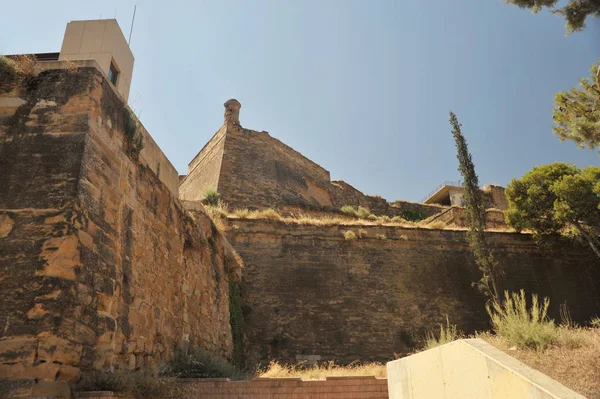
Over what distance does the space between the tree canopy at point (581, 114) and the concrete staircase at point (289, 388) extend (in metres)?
7.34

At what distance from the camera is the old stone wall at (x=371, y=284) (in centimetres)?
1461

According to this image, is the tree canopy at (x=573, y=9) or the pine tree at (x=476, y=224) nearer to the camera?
the tree canopy at (x=573, y=9)

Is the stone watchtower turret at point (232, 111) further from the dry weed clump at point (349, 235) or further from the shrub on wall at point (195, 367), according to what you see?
the shrub on wall at point (195, 367)

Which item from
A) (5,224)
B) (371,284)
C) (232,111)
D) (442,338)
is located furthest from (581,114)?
(232,111)

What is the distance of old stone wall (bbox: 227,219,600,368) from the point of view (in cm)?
1461

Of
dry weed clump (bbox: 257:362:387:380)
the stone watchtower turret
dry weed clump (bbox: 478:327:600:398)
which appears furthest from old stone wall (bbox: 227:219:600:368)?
the stone watchtower turret

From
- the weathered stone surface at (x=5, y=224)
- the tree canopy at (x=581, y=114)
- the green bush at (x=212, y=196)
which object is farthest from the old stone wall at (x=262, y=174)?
the weathered stone surface at (x=5, y=224)

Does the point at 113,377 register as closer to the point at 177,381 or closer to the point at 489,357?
the point at 177,381

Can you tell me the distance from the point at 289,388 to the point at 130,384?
1.98 m

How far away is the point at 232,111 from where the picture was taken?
82.8 feet

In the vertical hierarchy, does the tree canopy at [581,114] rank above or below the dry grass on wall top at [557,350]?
above

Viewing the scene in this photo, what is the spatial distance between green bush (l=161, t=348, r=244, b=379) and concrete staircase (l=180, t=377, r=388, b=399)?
0.54 meters

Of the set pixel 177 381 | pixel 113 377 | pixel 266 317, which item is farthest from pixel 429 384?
pixel 266 317

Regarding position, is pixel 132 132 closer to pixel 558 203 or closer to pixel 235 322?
pixel 235 322
